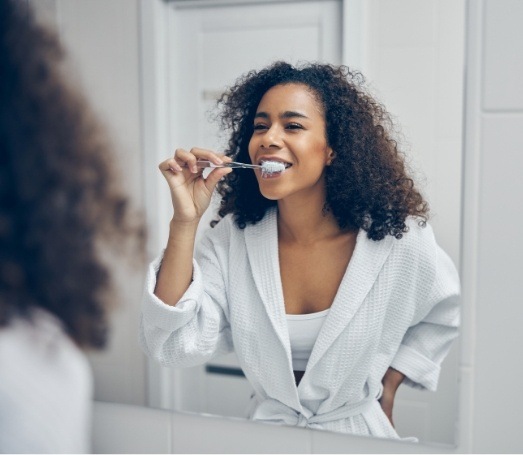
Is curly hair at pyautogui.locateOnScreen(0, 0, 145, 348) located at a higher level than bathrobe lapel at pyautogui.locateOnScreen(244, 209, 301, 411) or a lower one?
higher

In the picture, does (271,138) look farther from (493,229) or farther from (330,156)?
(493,229)

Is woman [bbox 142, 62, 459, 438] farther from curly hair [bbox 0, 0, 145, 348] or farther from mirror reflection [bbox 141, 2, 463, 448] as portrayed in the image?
curly hair [bbox 0, 0, 145, 348]

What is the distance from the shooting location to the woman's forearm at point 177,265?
30.1 inches

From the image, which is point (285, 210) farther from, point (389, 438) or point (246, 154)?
point (389, 438)

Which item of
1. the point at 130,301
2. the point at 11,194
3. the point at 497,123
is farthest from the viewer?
the point at 130,301

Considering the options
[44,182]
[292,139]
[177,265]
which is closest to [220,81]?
[292,139]

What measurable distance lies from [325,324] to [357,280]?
0.23 feet

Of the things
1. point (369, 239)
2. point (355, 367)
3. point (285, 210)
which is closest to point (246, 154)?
point (285, 210)

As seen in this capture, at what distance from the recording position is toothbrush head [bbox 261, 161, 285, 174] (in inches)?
28.8

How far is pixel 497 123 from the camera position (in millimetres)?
690

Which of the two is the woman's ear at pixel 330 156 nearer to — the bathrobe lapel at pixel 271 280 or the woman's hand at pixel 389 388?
the bathrobe lapel at pixel 271 280

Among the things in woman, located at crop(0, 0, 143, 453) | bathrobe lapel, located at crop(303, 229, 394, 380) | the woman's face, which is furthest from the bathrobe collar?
woman, located at crop(0, 0, 143, 453)

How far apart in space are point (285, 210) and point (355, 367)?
0.22 metres

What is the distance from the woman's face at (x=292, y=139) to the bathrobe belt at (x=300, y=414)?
0.28 metres
